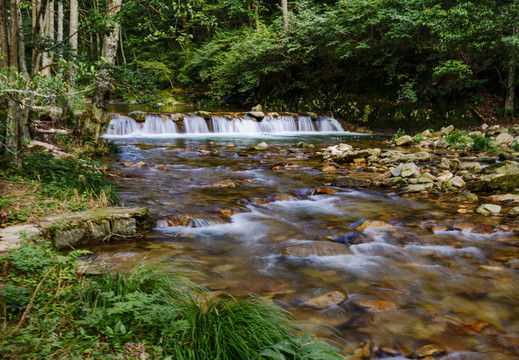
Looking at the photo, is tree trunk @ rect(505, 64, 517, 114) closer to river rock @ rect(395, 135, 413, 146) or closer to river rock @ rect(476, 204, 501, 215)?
river rock @ rect(395, 135, 413, 146)

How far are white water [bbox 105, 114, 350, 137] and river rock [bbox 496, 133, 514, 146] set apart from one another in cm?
819

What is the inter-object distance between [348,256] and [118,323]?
304 centimetres

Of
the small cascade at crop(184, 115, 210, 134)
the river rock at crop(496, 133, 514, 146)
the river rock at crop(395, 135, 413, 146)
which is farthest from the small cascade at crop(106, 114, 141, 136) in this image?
the river rock at crop(496, 133, 514, 146)

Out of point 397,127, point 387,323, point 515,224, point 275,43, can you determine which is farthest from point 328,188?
point 275,43

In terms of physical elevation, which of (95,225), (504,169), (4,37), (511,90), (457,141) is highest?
(511,90)

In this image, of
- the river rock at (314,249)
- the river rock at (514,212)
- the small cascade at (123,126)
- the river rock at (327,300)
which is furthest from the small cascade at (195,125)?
the river rock at (327,300)

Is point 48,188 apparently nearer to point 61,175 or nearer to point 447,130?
point 61,175

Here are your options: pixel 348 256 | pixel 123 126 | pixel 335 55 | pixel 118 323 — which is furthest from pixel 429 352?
pixel 335 55

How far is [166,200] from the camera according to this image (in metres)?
5.96

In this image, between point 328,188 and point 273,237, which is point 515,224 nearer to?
point 328,188

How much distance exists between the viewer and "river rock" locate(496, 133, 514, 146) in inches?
476

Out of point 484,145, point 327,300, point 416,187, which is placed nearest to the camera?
point 327,300

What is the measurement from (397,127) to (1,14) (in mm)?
16568

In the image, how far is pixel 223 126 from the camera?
1761cm
